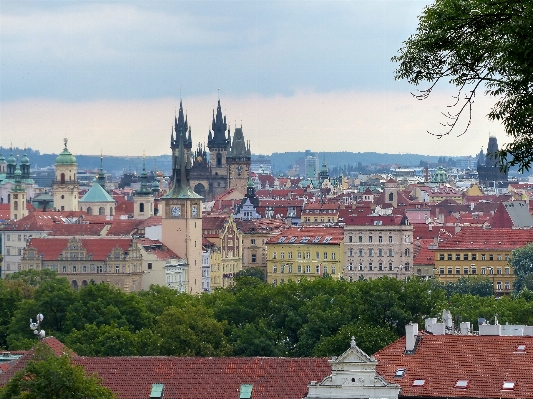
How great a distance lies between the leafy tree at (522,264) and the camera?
134 metres

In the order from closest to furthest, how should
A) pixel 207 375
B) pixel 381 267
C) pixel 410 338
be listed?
1. pixel 410 338
2. pixel 207 375
3. pixel 381 267

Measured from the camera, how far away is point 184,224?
169875 mm

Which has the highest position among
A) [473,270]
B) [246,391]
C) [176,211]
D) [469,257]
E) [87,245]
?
[246,391]

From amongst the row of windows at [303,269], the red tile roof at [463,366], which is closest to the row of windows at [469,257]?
the row of windows at [303,269]

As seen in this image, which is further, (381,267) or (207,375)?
(381,267)

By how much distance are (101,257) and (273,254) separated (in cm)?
1457

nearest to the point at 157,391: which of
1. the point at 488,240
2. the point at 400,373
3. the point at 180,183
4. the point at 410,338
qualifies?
the point at 400,373

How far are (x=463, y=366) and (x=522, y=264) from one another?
88605 mm

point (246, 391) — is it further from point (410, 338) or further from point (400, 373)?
point (410, 338)

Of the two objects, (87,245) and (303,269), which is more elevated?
(87,245)

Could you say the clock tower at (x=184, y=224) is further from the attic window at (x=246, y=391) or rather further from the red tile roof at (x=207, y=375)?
the attic window at (x=246, y=391)

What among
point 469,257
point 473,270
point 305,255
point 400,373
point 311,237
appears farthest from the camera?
point 311,237

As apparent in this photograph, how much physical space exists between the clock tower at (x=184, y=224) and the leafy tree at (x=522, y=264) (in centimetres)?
3408

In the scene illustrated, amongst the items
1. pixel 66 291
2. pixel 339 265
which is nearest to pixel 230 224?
pixel 339 265
